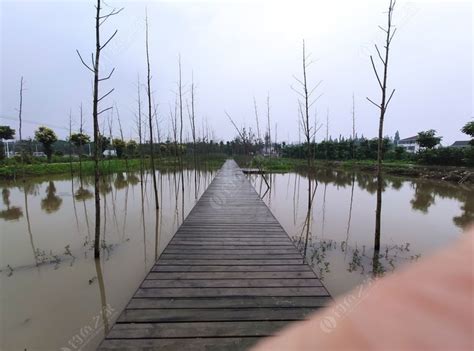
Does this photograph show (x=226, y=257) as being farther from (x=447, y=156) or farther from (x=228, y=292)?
(x=447, y=156)

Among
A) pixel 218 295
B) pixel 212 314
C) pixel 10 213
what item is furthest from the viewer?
pixel 10 213

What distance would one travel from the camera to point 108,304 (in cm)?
380

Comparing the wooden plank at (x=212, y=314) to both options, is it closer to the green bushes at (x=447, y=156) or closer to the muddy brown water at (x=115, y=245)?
the muddy brown water at (x=115, y=245)

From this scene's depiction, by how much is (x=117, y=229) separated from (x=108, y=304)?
3.62 meters

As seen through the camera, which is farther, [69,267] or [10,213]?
[10,213]

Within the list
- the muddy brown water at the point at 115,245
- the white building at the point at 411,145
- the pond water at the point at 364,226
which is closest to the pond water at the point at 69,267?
the muddy brown water at the point at 115,245

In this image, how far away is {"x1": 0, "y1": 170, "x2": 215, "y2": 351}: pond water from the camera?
324 centimetres

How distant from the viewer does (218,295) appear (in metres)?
3.18

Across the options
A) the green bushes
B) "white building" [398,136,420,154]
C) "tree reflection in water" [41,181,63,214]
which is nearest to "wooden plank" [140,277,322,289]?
"tree reflection in water" [41,181,63,214]

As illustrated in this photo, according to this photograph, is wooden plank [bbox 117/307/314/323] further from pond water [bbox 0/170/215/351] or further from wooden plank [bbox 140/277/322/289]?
pond water [bbox 0/170/215/351]

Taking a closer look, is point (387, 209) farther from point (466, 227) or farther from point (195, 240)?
point (195, 240)

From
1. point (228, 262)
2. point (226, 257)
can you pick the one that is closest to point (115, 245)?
point (226, 257)

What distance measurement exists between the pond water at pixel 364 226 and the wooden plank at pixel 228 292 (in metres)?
0.99

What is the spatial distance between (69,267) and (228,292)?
3.15m
